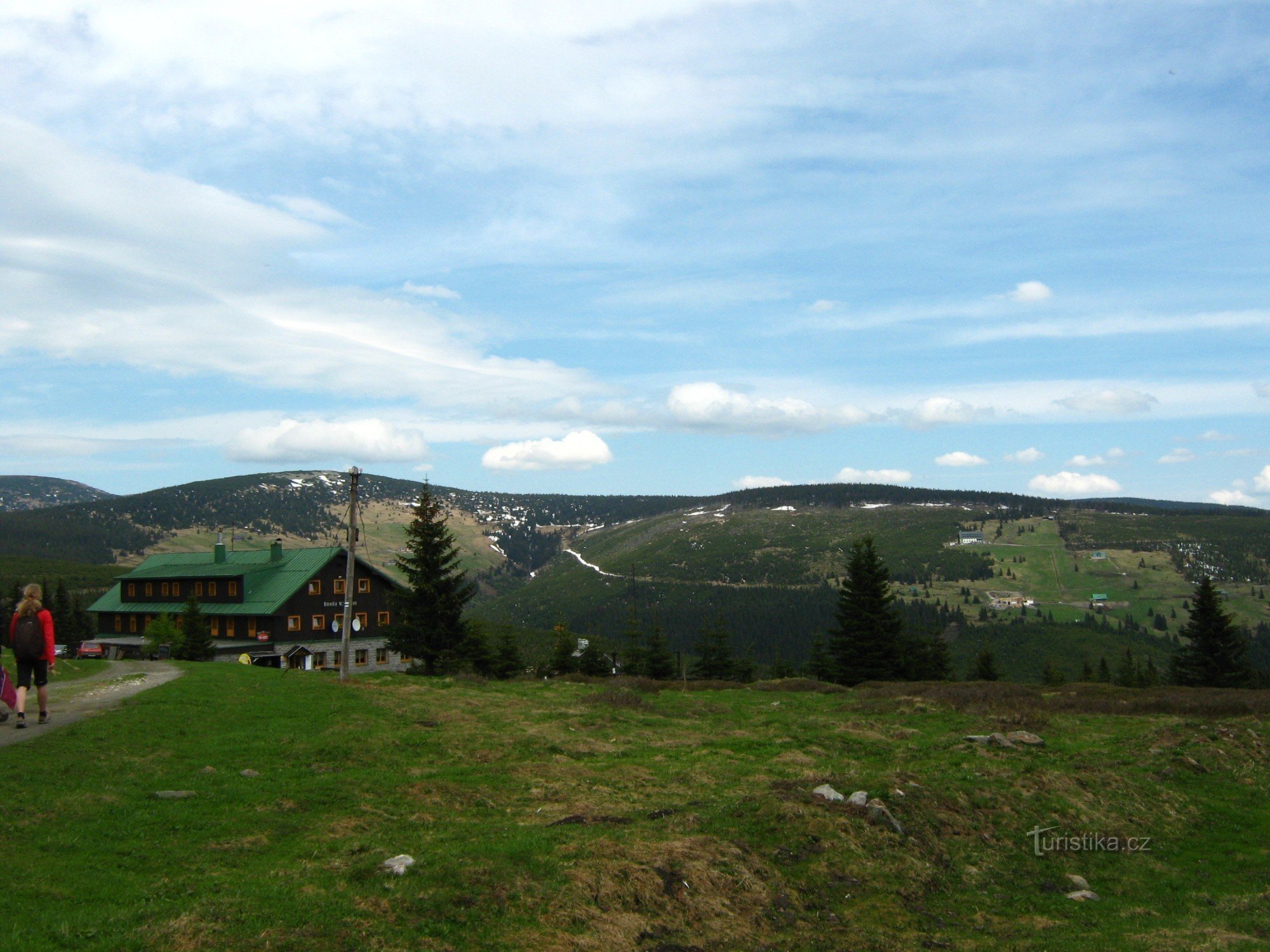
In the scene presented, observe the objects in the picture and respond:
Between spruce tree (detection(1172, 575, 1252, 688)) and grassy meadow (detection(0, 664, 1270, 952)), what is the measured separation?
47.3m

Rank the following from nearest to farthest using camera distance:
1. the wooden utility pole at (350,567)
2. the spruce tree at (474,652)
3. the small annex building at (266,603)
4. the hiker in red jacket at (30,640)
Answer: the hiker in red jacket at (30,640) → the wooden utility pole at (350,567) → the spruce tree at (474,652) → the small annex building at (266,603)

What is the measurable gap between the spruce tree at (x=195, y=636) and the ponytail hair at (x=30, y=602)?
173 ft

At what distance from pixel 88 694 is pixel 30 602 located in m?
11.2

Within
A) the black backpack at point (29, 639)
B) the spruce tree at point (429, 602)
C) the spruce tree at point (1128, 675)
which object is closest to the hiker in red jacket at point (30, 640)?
the black backpack at point (29, 639)

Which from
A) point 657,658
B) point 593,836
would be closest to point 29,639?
point 593,836

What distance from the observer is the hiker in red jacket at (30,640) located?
52.6 ft

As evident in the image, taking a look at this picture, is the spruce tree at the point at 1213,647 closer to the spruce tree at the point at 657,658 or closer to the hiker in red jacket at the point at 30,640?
the spruce tree at the point at 657,658

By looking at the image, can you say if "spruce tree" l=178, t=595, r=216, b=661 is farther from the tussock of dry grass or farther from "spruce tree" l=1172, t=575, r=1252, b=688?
"spruce tree" l=1172, t=575, r=1252, b=688

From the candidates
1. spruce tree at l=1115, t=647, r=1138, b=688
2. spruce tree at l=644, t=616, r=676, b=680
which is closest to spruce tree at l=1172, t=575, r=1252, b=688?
spruce tree at l=1115, t=647, r=1138, b=688

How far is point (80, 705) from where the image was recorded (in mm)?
22312

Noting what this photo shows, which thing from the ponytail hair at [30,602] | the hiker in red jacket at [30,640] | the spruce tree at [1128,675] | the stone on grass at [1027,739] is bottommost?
the spruce tree at [1128,675]

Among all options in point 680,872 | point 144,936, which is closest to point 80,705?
point 144,936

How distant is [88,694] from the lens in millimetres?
25094

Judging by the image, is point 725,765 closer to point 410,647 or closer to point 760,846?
point 760,846
